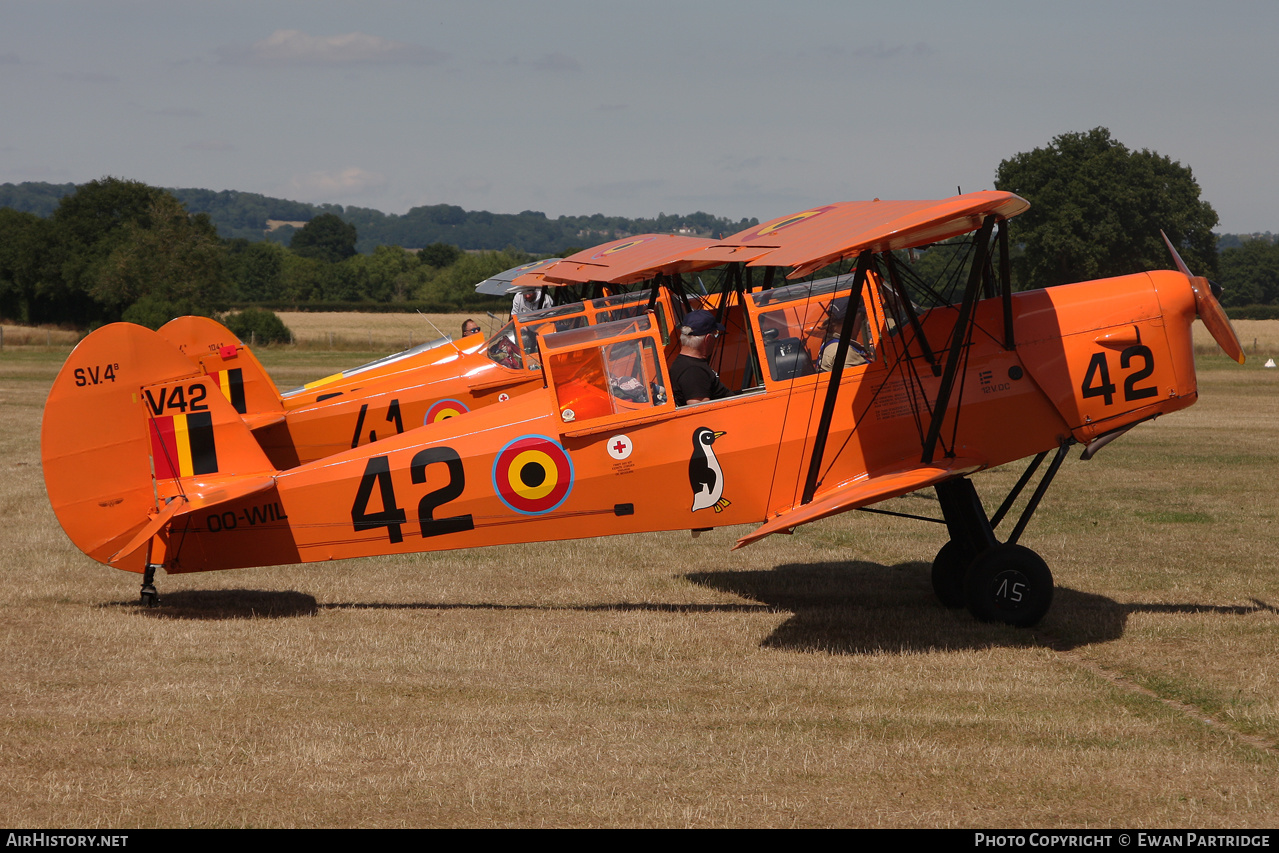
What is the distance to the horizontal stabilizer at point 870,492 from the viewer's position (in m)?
6.50

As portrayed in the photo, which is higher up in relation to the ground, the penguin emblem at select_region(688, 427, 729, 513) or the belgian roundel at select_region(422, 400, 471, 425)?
the belgian roundel at select_region(422, 400, 471, 425)

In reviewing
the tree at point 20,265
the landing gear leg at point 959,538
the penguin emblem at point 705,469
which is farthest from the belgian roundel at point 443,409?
the tree at point 20,265

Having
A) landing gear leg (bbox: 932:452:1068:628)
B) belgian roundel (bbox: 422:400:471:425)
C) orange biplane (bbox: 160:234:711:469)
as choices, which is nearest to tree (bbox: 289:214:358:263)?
orange biplane (bbox: 160:234:711:469)

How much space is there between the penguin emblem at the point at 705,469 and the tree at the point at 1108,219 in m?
45.6

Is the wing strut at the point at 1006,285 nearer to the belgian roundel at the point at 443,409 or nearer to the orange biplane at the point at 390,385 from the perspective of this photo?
the orange biplane at the point at 390,385

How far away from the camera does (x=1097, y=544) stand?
10.2m

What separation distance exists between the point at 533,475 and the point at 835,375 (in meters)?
2.15

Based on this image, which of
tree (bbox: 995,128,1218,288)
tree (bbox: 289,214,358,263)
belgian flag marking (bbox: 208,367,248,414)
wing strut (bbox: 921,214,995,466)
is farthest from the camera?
tree (bbox: 289,214,358,263)

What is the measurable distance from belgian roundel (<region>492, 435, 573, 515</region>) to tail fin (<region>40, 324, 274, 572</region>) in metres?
1.64

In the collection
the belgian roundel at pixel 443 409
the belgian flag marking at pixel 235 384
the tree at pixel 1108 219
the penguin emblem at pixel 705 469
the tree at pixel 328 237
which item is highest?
the tree at pixel 328 237

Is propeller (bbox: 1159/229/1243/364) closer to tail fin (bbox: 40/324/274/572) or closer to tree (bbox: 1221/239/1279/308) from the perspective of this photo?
tail fin (bbox: 40/324/274/572)

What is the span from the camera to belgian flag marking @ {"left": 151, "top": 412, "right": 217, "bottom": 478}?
753cm

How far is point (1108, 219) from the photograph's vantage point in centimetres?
5047
